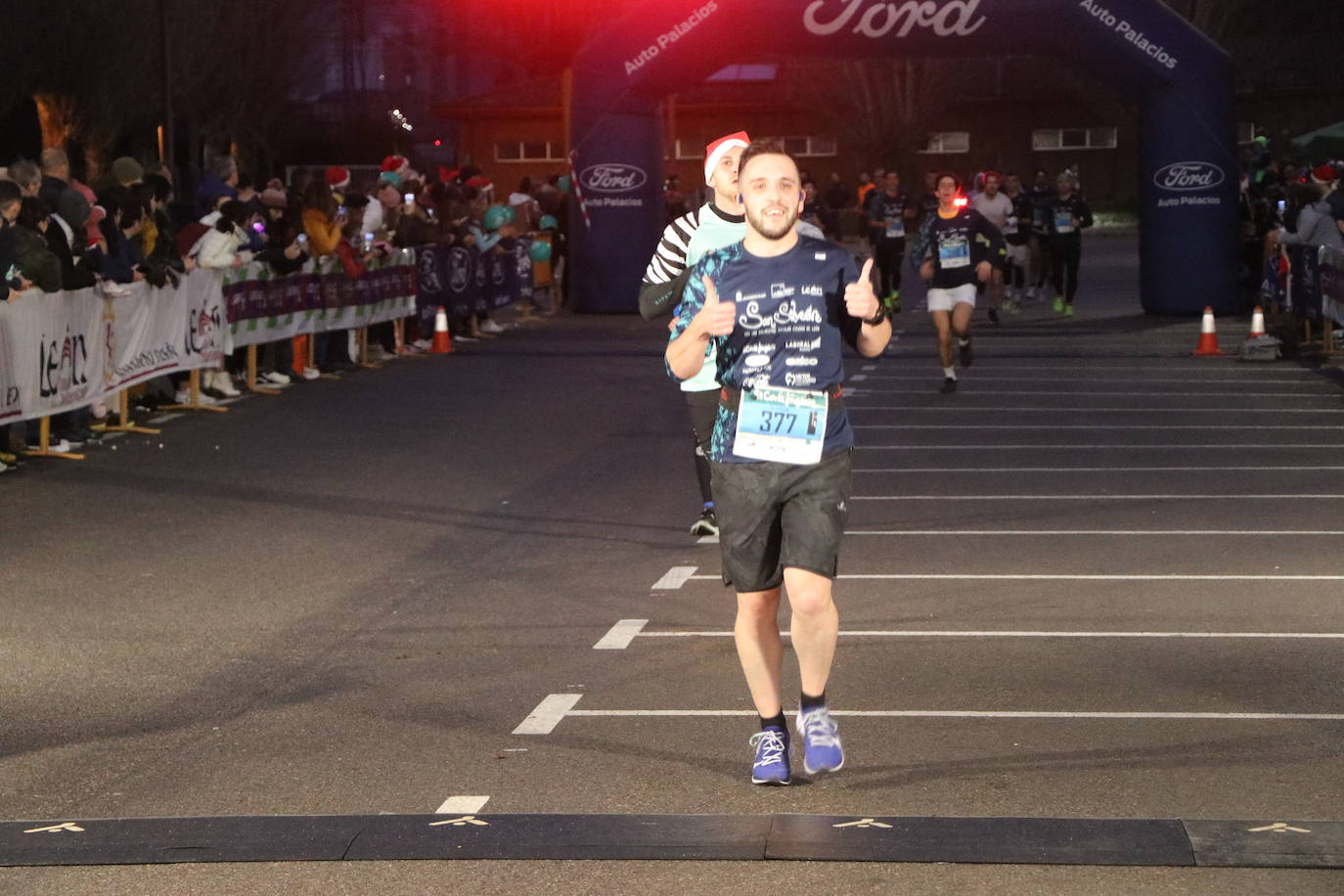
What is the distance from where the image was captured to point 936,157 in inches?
2876

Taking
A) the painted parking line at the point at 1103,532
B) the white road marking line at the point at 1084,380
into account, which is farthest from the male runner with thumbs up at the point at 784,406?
the white road marking line at the point at 1084,380

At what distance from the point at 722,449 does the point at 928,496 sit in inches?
250

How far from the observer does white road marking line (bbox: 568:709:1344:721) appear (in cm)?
685

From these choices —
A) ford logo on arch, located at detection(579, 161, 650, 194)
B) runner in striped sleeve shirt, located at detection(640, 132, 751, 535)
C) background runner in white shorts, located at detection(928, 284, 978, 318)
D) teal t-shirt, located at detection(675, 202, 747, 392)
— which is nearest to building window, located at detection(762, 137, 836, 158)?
ford logo on arch, located at detection(579, 161, 650, 194)

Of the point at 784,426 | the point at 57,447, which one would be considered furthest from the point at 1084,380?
the point at 784,426

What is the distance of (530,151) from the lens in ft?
246

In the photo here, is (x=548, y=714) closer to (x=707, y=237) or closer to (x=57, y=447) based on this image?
(x=707, y=237)

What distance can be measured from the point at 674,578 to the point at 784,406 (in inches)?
144

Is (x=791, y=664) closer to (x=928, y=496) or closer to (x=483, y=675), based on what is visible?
(x=483, y=675)

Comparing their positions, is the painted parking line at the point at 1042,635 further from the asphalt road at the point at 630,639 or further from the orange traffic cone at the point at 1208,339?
the orange traffic cone at the point at 1208,339

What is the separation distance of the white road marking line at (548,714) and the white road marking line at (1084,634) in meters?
1.11

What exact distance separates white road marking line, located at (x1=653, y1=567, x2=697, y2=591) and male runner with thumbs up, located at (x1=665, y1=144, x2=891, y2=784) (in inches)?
128

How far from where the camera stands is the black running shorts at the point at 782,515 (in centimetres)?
616

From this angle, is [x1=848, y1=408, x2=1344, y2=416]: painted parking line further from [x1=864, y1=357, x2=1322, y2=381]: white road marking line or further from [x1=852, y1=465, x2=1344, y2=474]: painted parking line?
[x1=852, y1=465, x2=1344, y2=474]: painted parking line
